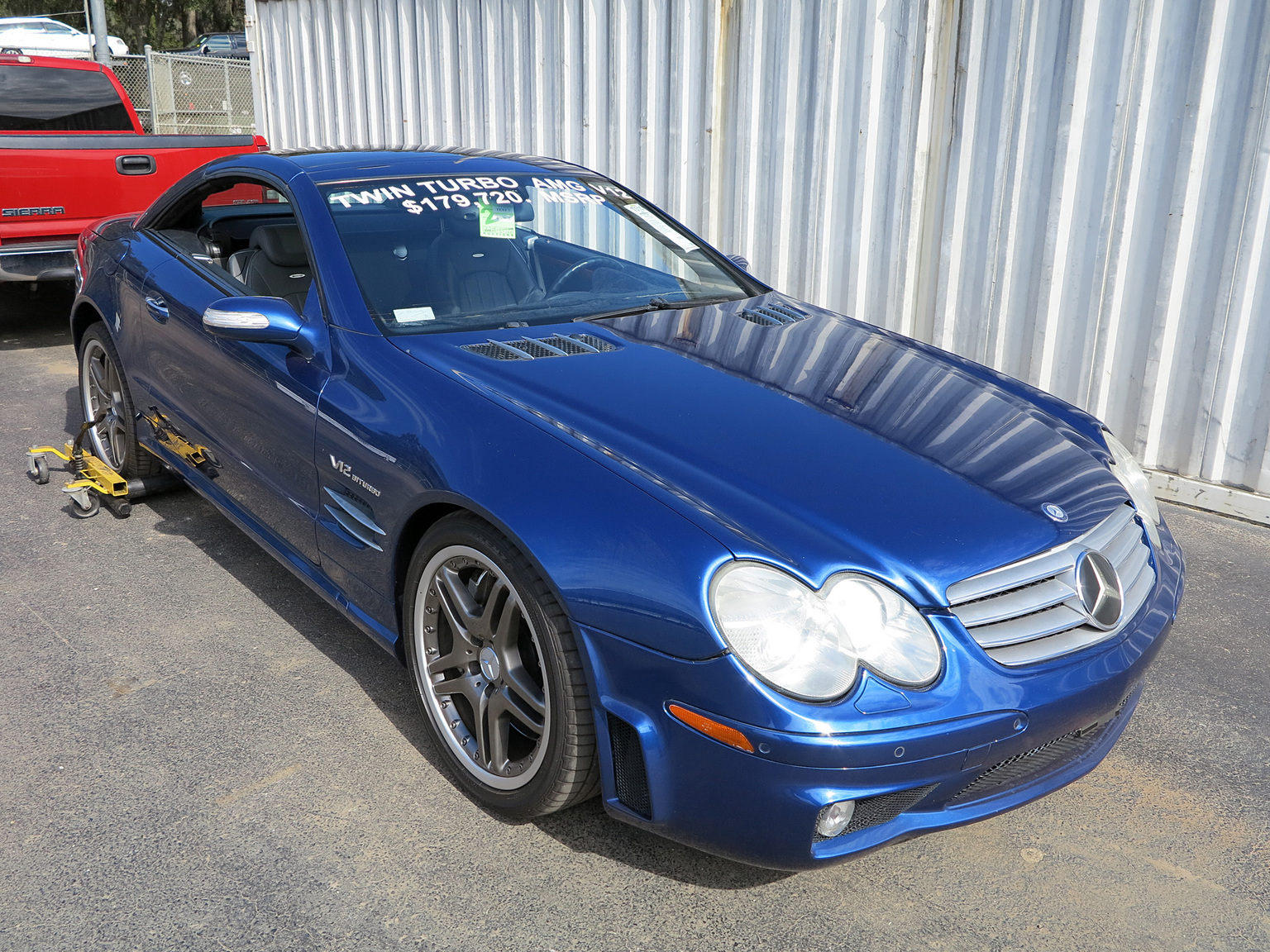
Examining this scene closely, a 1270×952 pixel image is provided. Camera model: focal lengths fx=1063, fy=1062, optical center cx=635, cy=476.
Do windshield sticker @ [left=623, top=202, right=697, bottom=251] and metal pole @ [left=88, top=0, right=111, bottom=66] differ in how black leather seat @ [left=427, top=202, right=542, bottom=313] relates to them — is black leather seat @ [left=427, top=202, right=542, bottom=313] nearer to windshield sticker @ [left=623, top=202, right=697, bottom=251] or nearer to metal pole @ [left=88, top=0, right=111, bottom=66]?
windshield sticker @ [left=623, top=202, right=697, bottom=251]

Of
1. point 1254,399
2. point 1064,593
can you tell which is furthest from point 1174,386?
point 1064,593

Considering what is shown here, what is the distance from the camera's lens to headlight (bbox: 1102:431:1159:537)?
9.06 ft

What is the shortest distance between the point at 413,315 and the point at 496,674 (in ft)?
3.70

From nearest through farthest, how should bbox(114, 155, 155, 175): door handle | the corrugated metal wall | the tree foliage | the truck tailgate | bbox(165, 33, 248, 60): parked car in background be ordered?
the corrugated metal wall
the truck tailgate
bbox(114, 155, 155, 175): door handle
bbox(165, 33, 248, 60): parked car in background
the tree foliage

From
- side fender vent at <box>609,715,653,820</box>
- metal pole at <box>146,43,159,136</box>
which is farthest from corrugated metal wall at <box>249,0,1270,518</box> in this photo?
metal pole at <box>146,43,159,136</box>

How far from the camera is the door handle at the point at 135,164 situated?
714 cm

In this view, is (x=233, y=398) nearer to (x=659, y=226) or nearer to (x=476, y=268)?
(x=476, y=268)

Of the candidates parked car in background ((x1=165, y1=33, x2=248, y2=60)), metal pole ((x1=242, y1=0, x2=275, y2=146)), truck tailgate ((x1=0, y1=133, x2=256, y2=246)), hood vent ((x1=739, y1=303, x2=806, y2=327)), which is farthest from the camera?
parked car in background ((x1=165, y1=33, x2=248, y2=60))

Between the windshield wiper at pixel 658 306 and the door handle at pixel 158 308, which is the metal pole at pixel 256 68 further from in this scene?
the windshield wiper at pixel 658 306

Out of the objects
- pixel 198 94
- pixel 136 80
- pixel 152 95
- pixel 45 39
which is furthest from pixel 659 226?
pixel 45 39

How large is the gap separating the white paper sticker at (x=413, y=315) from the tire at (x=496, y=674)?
75 cm

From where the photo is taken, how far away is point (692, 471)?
2.30 metres

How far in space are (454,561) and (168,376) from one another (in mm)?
1967

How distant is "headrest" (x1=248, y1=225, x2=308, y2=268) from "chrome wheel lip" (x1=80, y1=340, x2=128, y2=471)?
3.35 feet
